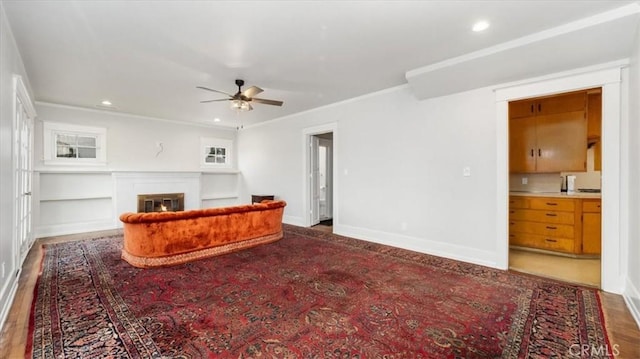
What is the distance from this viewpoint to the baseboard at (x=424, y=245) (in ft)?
11.8

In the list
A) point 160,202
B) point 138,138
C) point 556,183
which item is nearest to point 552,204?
point 556,183

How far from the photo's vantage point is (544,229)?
4145 millimetres

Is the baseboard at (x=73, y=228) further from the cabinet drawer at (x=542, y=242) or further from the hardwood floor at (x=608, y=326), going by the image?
the cabinet drawer at (x=542, y=242)

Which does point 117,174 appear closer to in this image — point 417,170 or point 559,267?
point 417,170

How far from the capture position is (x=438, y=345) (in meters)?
1.87

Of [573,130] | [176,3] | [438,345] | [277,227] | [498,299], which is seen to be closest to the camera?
[438,345]

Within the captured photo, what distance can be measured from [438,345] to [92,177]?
273 inches

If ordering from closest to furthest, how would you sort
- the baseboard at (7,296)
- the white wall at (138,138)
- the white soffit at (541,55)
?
the baseboard at (7,296) → the white soffit at (541,55) → the white wall at (138,138)

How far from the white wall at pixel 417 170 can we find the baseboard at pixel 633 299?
1157 millimetres

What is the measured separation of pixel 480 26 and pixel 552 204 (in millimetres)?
3078

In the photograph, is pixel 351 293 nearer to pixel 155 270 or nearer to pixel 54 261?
pixel 155 270

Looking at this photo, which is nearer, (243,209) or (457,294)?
(457,294)

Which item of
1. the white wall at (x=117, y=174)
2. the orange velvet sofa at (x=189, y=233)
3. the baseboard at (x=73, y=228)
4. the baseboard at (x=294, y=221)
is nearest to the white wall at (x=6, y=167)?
the orange velvet sofa at (x=189, y=233)

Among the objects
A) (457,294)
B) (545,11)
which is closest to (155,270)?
(457,294)
